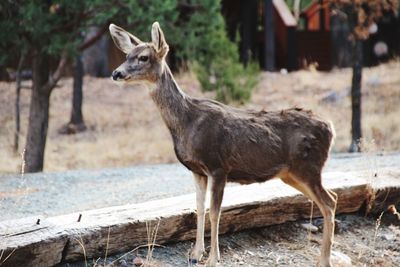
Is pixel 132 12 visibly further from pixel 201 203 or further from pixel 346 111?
pixel 346 111

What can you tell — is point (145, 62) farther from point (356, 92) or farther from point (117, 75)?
point (356, 92)

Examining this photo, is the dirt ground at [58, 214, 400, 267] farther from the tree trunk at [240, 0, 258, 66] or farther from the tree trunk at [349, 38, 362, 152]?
the tree trunk at [240, 0, 258, 66]

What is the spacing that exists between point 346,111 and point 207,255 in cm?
1081

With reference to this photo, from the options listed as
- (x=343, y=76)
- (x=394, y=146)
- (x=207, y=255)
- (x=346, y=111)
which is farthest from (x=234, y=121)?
(x=343, y=76)

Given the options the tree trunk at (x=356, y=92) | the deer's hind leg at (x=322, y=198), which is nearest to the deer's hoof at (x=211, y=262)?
the deer's hind leg at (x=322, y=198)

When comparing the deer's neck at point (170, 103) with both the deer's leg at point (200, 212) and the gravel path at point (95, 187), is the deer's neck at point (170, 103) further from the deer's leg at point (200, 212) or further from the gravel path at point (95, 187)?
the gravel path at point (95, 187)

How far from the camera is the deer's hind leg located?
5609mm

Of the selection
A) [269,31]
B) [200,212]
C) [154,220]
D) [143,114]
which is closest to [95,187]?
[154,220]

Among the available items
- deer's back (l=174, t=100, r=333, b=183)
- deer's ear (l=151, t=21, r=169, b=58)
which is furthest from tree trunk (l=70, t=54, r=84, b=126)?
deer's ear (l=151, t=21, r=169, b=58)

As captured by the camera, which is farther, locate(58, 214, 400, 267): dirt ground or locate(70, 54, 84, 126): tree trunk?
locate(70, 54, 84, 126): tree trunk

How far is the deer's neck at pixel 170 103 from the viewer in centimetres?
546

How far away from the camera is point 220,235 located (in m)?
6.41

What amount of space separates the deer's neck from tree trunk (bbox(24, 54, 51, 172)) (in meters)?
6.49

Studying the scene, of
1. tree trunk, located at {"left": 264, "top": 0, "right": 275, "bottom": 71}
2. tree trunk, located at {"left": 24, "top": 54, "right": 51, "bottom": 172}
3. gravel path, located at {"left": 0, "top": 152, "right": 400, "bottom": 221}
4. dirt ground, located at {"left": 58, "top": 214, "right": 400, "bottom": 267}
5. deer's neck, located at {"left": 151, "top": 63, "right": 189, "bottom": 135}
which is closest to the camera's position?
deer's neck, located at {"left": 151, "top": 63, "right": 189, "bottom": 135}
